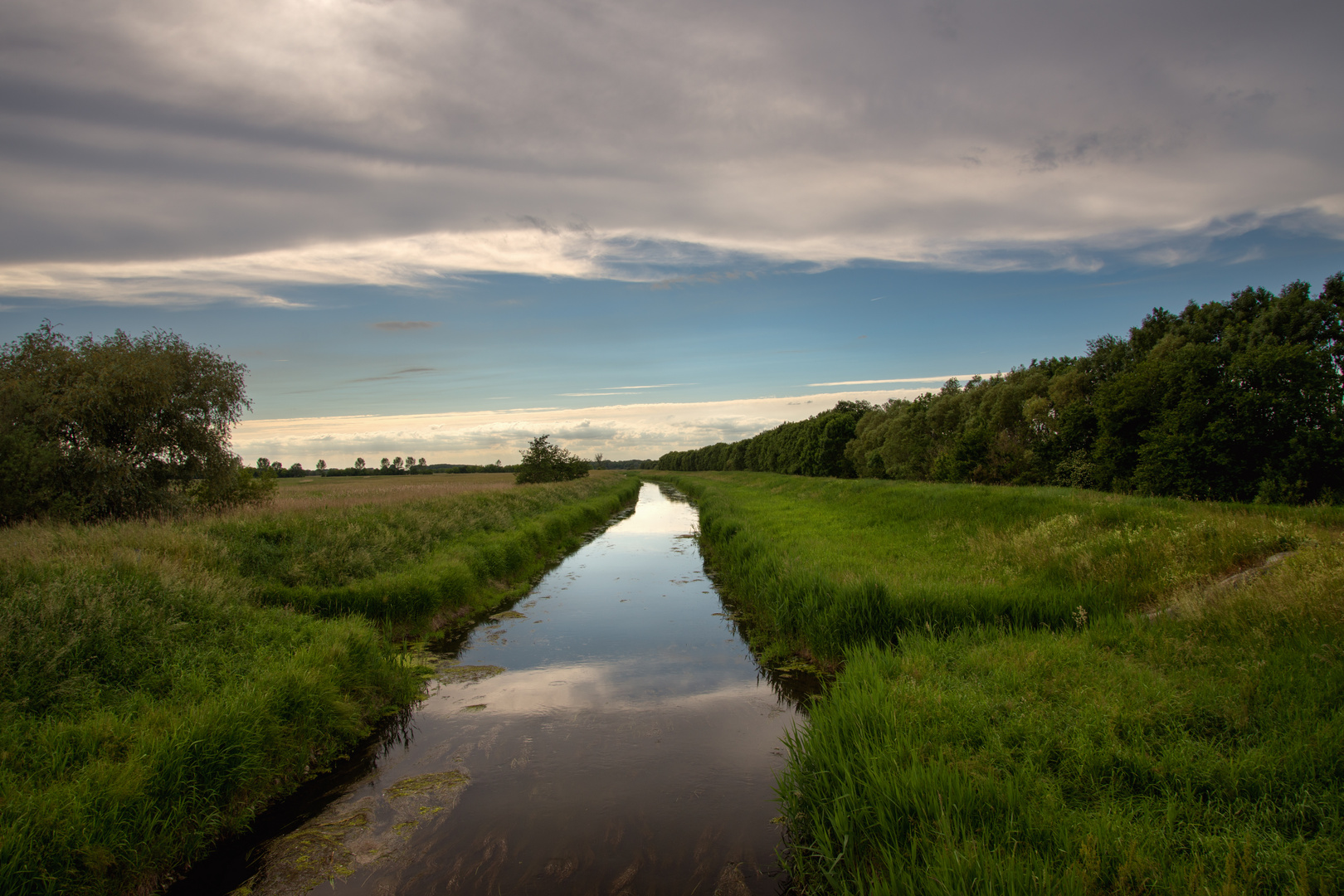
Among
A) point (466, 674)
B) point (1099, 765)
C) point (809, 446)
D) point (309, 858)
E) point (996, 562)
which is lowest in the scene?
point (466, 674)

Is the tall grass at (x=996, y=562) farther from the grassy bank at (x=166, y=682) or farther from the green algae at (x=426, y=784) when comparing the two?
the grassy bank at (x=166, y=682)

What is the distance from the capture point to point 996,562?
11.5 m

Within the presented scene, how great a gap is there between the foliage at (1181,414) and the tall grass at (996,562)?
4262mm

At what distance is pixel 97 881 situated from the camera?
4219 mm

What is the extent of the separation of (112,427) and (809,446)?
175ft

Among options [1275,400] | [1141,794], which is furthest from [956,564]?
[1275,400]

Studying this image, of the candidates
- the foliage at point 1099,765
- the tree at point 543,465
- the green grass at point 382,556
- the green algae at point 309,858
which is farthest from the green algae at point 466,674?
the tree at point 543,465

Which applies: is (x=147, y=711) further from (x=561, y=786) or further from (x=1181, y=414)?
(x=1181, y=414)

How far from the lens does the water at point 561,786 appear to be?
502 centimetres

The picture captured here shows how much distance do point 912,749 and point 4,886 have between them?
5951mm

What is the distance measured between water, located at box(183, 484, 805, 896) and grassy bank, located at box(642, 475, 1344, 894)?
0.85m

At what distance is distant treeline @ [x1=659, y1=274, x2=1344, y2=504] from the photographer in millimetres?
14922

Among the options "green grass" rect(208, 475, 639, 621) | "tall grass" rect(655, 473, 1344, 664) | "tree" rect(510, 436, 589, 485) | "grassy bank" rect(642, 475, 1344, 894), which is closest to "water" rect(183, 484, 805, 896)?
"grassy bank" rect(642, 475, 1344, 894)

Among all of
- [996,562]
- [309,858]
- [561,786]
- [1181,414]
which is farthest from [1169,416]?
[309,858]
